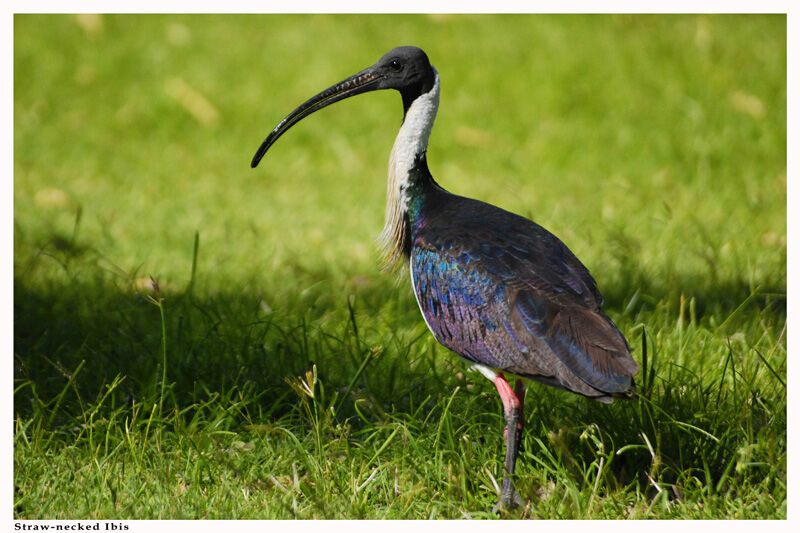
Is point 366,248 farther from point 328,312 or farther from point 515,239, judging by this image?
point 515,239

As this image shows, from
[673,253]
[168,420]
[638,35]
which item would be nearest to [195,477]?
[168,420]

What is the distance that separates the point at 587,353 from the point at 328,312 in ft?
7.71

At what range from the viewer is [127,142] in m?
8.91

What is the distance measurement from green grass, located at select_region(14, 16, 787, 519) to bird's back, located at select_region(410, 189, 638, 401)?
27 cm

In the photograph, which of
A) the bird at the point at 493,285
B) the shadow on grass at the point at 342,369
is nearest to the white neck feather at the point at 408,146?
the bird at the point at 493,285

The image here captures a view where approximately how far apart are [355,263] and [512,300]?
296cm

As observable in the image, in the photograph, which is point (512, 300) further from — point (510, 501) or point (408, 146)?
point (408, 146)

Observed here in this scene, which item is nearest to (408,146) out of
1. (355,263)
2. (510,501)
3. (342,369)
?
(342,369)

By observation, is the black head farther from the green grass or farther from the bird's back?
the green grass

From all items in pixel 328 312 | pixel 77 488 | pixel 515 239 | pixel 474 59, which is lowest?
pixel 77 488

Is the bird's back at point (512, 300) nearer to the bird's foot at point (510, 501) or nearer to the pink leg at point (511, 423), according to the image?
the pink leg at point (511, 423)

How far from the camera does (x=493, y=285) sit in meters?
3.61

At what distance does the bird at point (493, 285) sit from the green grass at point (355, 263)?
10.1 inches

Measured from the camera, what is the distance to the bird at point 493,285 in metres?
3.35
